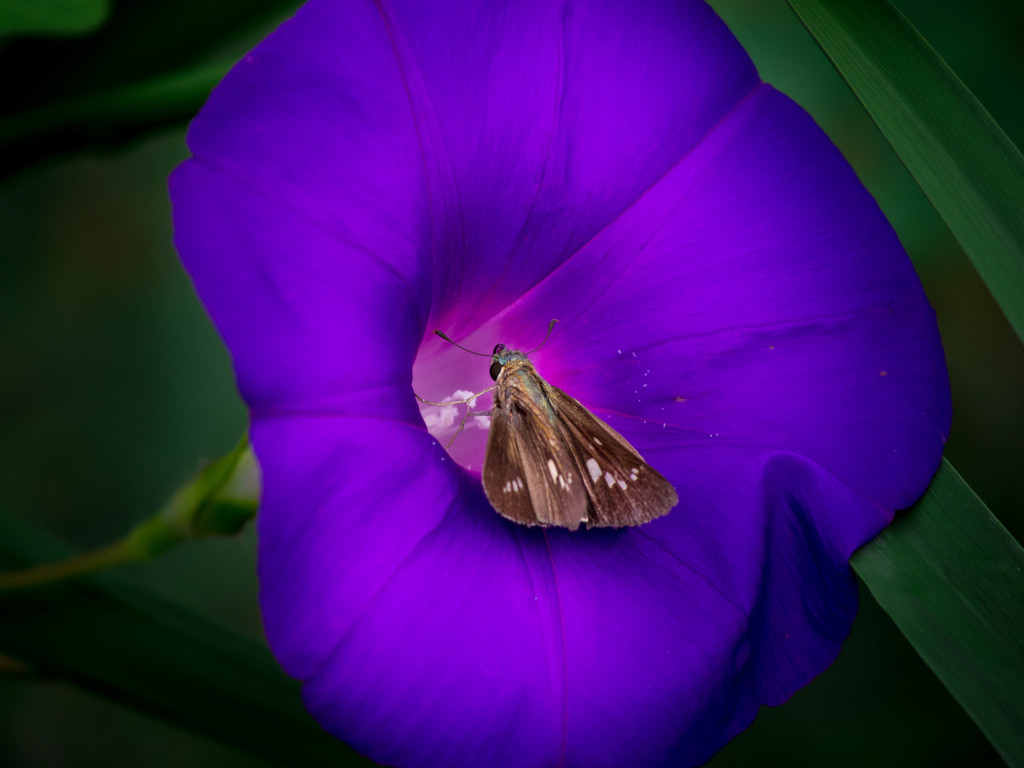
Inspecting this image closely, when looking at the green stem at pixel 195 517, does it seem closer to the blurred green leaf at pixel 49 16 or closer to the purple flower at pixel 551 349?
the purple flower at pixel 551 349

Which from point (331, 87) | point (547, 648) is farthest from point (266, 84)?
point (547, 648)

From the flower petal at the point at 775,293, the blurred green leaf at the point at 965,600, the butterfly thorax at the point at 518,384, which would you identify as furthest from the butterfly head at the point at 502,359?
the blurred green leaf at the point at 965,600

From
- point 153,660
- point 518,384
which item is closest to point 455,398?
point 518,384

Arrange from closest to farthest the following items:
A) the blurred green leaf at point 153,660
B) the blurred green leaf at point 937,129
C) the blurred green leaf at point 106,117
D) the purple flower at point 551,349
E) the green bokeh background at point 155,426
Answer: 1. the purple flower at point 551,349
2. the blurred green leaf at point 937,129
3. the blurred green leaf at point 153,660
4. the blurred green leaf at point 106,117
5. the green bokeh background at point 155,426

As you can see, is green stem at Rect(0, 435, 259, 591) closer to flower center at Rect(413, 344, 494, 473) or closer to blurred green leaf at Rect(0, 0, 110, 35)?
flower center at Rect(413, 344, 494, 473)

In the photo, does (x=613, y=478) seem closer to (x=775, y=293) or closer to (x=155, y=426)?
→ (x=775, y=293)

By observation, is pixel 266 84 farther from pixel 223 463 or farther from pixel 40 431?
pixel 40 431
